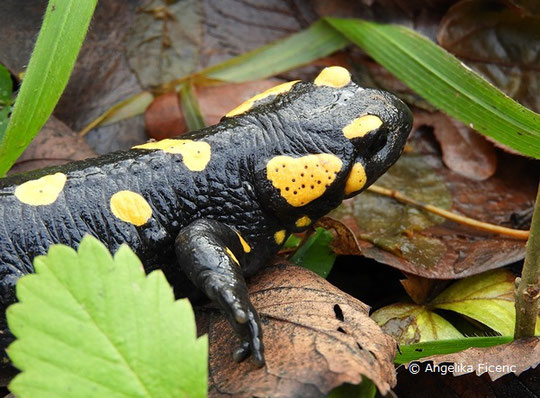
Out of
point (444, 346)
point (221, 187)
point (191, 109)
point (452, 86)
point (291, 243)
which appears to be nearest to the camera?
point (444, 346)

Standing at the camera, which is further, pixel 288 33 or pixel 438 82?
pixel 288 33

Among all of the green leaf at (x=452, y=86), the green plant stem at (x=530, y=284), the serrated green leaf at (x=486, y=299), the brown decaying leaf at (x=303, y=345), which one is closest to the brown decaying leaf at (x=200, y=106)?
the green leaf at (x=452, y=86)

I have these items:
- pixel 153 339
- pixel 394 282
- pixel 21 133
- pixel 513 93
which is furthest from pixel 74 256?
pixel 513 93

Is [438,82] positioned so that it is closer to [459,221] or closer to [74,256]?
[459,221]

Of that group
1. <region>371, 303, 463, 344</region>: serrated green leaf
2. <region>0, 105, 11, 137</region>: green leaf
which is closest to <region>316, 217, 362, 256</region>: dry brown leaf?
<region>371, 303, 463, 344</region>: serrated green leaf

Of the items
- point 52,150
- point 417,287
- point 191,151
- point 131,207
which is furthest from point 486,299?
point 52,150

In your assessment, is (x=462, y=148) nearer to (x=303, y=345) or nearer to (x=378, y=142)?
(x=378, y=142)

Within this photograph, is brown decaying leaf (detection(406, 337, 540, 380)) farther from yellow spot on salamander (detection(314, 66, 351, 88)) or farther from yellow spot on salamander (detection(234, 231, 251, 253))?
yellow spot on salamander (detection(314, 66, 351, 88))
